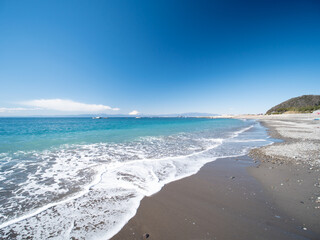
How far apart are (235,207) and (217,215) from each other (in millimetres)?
730

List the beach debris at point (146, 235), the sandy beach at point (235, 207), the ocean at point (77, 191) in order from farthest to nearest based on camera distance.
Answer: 1. the ocean at point (77, 191)
2. the sandy beach at point (235, 207)
3. the beach debris at point (146, 235)

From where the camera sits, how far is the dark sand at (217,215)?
2.94 m

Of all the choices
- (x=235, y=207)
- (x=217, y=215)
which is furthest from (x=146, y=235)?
(x=235, y=207)

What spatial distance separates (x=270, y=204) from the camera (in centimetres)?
391

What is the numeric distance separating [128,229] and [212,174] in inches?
181

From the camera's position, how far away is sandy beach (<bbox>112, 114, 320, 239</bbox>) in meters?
2.98

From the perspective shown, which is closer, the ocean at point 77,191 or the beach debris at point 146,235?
the beach debris at point 146,235

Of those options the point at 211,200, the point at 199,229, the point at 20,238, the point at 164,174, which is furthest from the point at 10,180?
the point at 211,200

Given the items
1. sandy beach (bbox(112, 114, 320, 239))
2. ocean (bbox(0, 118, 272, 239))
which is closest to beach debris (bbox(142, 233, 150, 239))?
sandy beach (bbox(112, 114, 320, 239))

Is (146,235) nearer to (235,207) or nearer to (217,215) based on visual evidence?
(217,215)

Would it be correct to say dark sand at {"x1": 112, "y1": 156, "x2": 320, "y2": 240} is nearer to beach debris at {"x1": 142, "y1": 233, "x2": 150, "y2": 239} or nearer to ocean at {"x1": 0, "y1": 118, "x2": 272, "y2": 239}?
beach debris at {"x1": 142, "y1": 233, "x2": 150, "y2": 239}

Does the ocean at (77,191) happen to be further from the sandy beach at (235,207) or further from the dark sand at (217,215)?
the sandy beach at (235,207)

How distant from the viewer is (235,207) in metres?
3.83

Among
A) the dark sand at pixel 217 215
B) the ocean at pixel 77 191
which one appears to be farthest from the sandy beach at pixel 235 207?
the ocean at pixel 77 191
